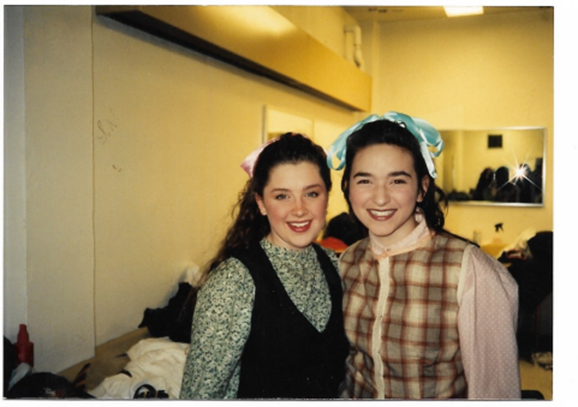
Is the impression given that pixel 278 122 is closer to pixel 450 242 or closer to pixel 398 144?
pixel 398 144

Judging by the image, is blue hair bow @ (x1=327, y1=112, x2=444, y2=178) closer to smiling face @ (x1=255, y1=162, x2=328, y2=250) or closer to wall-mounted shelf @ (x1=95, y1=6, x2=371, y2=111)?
smiling face @ (x1=255, y1=162, x2=328, y2=250)

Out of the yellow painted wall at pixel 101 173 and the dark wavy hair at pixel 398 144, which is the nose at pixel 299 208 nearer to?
the dark wavy hair at pixel 398 144

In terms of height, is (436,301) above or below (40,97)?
below

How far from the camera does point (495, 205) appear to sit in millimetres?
5023

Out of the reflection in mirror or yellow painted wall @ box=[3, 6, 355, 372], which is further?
the reflection in mirror

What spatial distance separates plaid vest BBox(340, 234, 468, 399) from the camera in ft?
4.17

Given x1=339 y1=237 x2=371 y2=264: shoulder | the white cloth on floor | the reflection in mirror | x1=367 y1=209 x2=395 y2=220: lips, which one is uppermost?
the reflection in mirror

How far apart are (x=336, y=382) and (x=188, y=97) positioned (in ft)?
5.64

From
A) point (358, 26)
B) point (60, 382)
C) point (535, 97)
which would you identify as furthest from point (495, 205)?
point (60, 382)

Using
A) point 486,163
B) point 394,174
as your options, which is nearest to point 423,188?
point 394,174

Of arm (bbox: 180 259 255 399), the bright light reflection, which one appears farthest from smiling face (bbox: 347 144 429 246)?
the bright light reflection

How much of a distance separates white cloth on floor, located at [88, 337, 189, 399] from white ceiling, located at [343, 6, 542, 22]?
3731mm

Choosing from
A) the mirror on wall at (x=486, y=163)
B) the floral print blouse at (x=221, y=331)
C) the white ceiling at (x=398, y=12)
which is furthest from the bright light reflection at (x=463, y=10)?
the floral print blouse at (x=221, y=331)

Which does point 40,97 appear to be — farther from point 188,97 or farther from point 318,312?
point 318,312
